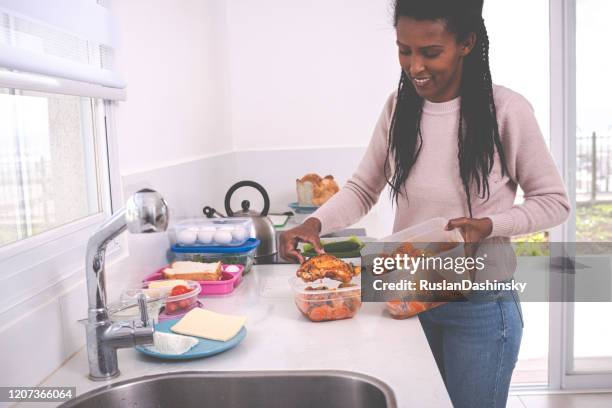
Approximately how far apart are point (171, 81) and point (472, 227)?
3.87 ft

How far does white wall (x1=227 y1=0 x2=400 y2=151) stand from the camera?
9.93 feet

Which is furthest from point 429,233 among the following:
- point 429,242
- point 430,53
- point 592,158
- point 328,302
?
point 592,158

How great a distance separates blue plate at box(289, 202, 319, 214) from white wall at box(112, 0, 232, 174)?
43 cm

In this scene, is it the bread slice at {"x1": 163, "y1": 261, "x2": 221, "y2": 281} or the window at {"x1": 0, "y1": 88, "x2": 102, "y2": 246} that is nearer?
the window at {"x1": 0, "y1": 88, "x2": 102, "y2": 246}

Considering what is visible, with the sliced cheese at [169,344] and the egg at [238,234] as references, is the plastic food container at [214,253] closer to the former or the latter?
the egg at [238,234]

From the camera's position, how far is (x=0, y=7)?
3.02ft

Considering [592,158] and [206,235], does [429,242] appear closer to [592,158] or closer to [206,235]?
[206,235]

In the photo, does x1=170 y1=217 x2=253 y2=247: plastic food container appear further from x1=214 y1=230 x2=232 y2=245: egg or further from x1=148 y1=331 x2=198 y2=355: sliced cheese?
x1=148 y1=331 x2=198 y2=355: sliced cheese

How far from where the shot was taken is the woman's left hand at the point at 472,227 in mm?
1303

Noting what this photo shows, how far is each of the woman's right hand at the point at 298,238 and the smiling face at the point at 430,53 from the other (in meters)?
0.42

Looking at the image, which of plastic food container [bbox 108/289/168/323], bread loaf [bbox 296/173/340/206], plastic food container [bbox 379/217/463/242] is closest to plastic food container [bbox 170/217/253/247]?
plastic food container [bbox 108/289/168/323]

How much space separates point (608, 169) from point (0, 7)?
295 centimetres

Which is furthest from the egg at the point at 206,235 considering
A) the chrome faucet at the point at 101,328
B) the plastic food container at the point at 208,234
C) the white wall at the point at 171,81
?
the chrome faucet at the point at 101,328

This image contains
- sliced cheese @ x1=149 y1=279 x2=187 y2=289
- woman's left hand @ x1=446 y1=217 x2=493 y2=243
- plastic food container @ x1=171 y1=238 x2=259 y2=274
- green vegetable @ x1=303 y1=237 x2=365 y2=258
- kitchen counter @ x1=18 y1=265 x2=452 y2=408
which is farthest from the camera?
green vegetable @ x1=303 y1=237 x2=365 y2=258
